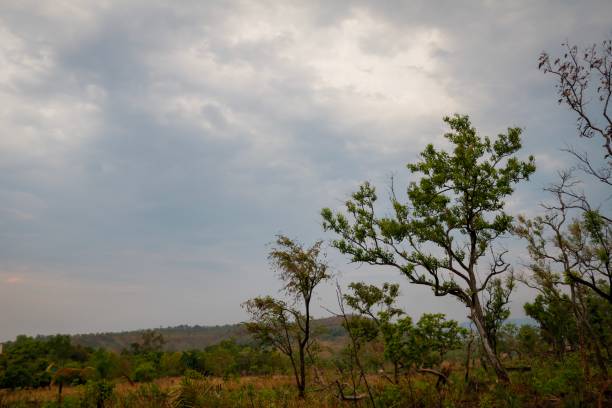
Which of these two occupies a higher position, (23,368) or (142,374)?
(23,368)

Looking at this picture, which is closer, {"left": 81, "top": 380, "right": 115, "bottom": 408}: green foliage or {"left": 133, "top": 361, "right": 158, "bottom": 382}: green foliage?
{"left": 81, "top": 380, "right": 115, "bottom": 408}: green foliage

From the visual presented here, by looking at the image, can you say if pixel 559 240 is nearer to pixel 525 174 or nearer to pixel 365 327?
pixel 525 174

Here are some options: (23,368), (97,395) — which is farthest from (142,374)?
(97,395)

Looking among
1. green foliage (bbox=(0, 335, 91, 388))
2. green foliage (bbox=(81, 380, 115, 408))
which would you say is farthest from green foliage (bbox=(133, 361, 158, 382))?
green foliage (bbox=(81, 380, 115, 408))

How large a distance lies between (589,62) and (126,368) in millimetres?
47379

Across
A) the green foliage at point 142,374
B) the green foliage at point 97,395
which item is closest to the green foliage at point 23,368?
the green foliage at point 142,374

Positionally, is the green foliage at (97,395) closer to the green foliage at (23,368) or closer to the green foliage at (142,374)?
the green foliage at (23,368)

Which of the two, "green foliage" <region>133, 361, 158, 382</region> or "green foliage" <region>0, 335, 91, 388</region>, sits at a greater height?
"green foliage" <region>0, 335, 91, 388</region>

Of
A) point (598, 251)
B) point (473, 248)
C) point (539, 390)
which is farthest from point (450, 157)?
point (539, 390)

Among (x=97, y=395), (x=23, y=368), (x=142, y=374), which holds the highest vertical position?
(x=97, y=395)

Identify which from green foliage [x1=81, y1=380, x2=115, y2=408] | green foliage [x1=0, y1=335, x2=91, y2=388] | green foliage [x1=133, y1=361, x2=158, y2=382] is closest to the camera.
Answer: green foliage [x1=81, y1=380, x2=115, y2=408]

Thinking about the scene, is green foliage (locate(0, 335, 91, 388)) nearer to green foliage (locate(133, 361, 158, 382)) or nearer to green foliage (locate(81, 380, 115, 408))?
green foliage (locate(133, 361, 158, 382))

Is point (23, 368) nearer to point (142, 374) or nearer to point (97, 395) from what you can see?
point (142, 374)

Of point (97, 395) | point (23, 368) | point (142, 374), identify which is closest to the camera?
point (97, 395)
